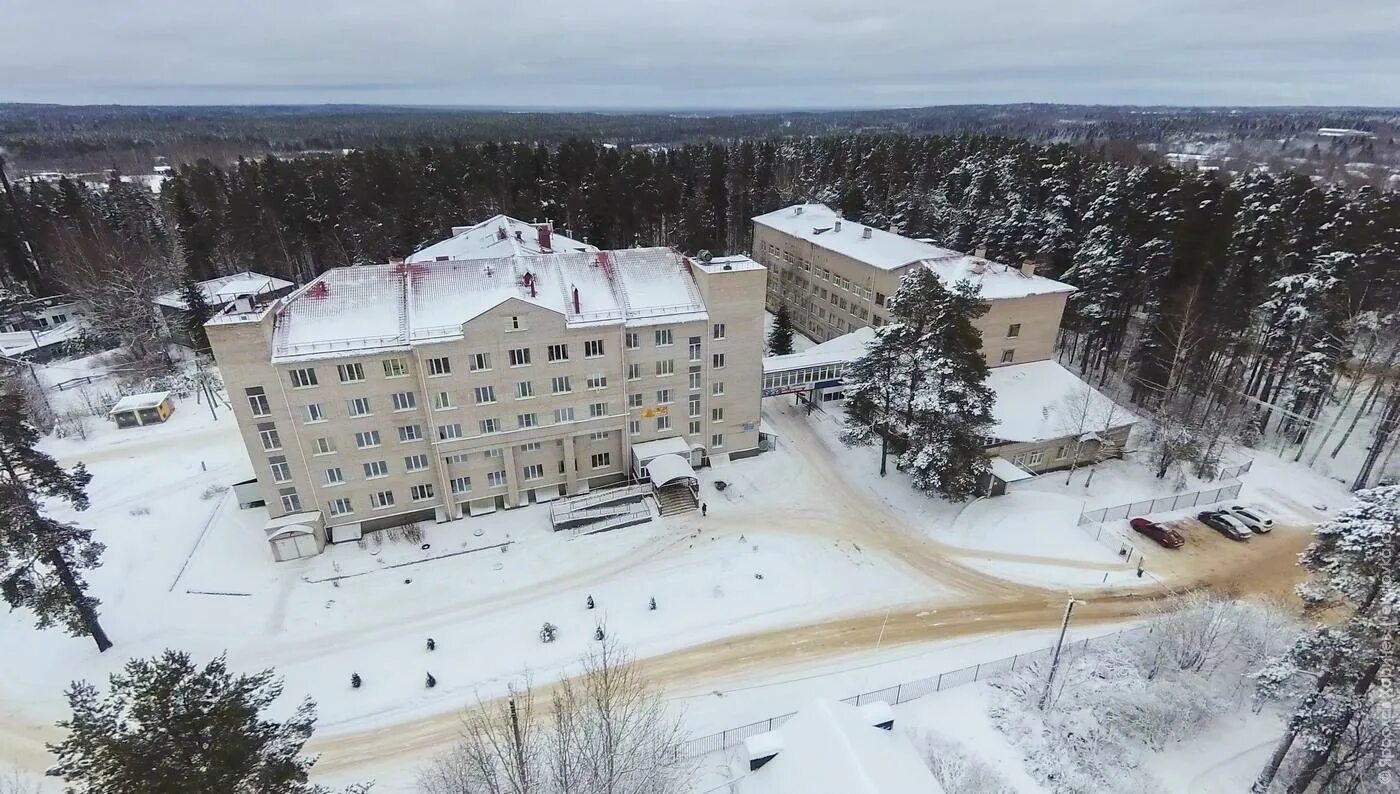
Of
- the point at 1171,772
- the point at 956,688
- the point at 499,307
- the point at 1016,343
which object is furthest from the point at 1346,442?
the point at 499,307

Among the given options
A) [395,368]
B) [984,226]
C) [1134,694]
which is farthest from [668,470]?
[984,226]

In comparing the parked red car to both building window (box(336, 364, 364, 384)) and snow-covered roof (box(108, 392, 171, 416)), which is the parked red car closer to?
building window (box(336, 364, 364, 384))

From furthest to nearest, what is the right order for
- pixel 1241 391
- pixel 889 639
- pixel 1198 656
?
pixel 1241 391 < pixel 889 639 < pixel 1198 656

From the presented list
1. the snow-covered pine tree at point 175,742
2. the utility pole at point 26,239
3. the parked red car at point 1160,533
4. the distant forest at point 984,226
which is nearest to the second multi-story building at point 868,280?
the distant forest at point 984,226

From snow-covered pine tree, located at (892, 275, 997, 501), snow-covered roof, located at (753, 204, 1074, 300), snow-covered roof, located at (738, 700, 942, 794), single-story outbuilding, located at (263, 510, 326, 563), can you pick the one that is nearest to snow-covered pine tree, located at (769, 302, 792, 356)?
snow-covered roof, located at (753, 204, 1074, 300)

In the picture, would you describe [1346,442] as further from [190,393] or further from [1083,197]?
[190,393]
